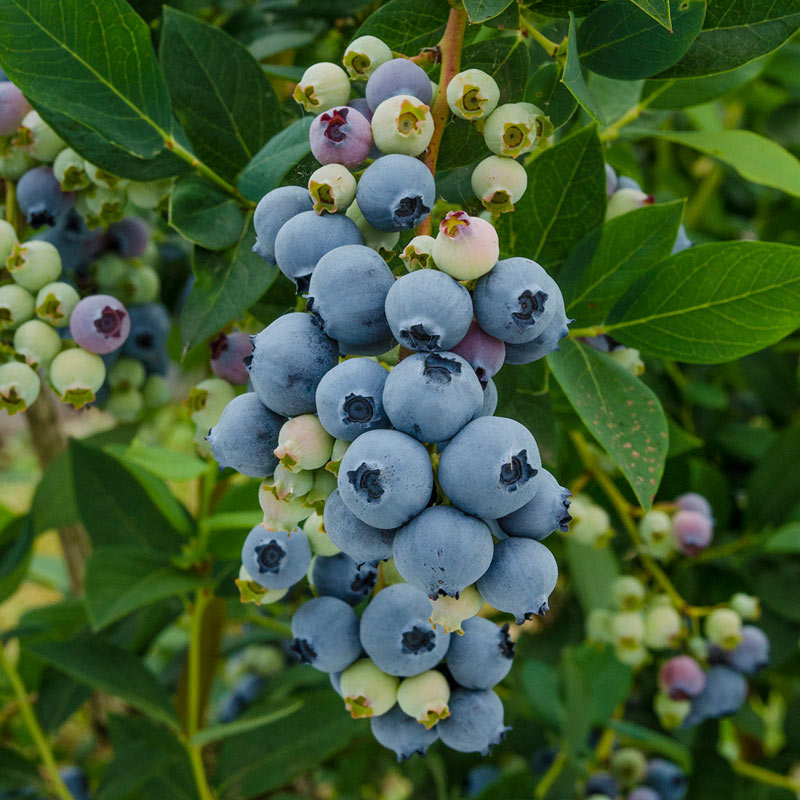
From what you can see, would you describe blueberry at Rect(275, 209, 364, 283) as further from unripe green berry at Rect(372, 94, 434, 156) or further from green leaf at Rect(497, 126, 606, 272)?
green leaf at Rect(497, 126, 606, 272)

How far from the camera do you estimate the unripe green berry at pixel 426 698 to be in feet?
2.00

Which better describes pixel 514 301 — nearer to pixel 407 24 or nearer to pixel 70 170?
pixel 407 24

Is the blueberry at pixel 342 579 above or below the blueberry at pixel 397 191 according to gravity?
below

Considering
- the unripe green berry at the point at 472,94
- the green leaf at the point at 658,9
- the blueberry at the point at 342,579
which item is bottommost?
the blueberry at the point at 342,579

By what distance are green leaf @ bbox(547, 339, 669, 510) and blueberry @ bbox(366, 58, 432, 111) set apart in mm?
253

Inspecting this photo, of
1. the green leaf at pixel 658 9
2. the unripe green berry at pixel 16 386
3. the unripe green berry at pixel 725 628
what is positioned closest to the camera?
the green leaf at pixel 658 9

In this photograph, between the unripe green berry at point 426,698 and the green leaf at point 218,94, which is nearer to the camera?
the unripe green berry at point 426,698

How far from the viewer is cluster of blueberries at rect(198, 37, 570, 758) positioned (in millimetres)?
445

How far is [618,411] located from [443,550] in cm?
32

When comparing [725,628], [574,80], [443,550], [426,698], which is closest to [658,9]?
[574,80]

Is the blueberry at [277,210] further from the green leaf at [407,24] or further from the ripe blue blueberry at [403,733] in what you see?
the ripe blue blueberry at [403,733]

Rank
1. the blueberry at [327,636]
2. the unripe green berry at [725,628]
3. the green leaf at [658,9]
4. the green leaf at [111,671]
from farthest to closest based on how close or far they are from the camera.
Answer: the unripe green berry at [725,628] < the green leaf at [111,671] < the blueberry at [327,636] < the green leaf at [658,9]

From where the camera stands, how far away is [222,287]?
735mm

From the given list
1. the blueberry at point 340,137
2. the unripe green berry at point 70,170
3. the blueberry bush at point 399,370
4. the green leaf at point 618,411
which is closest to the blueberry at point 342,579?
the blueberry bush at point 399,370
